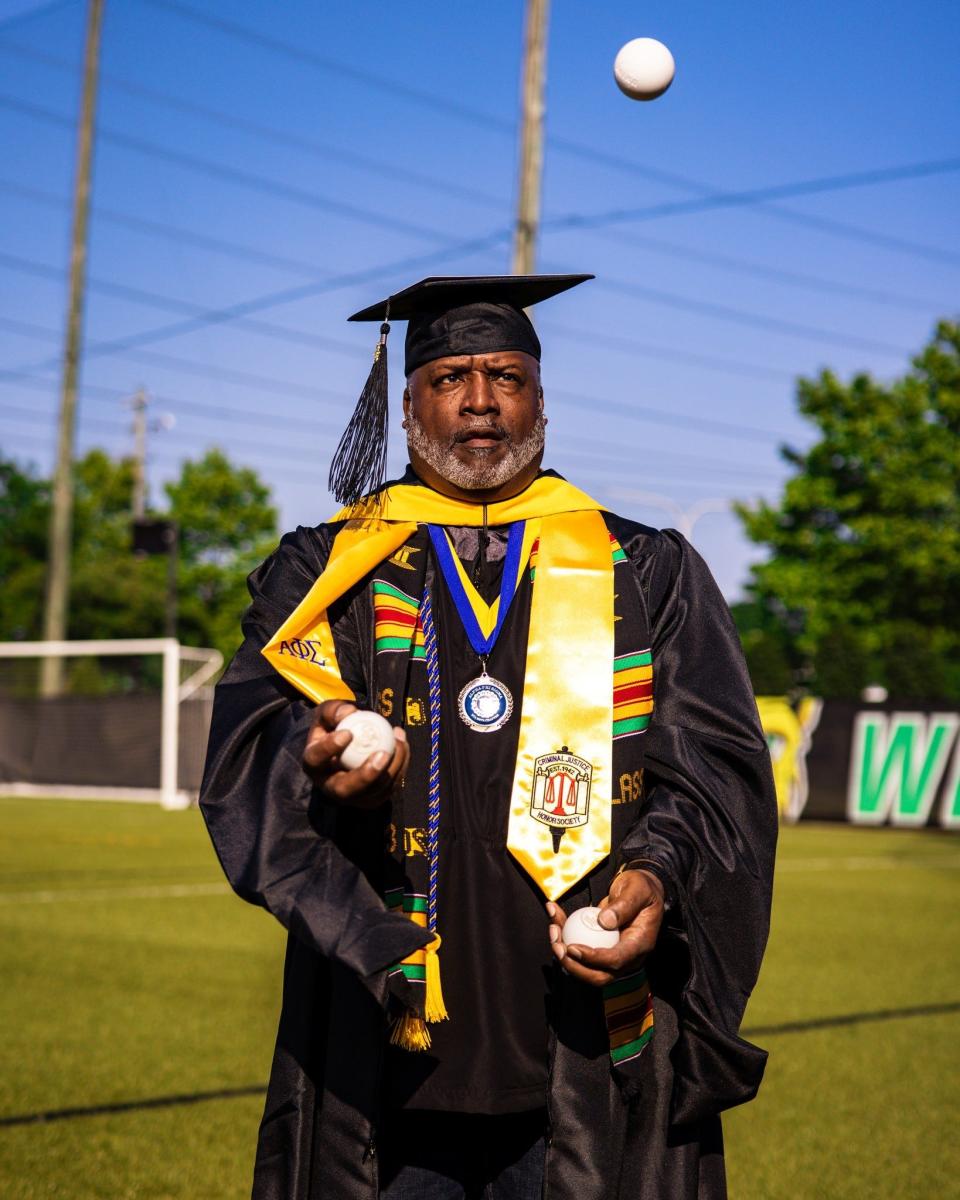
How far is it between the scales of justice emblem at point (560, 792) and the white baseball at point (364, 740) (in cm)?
48

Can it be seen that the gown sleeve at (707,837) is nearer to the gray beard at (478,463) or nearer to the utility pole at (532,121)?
the gray beard at (478,463)

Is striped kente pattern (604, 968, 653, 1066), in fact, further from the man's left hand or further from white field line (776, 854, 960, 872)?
white field line (776, 854, 960, 872)

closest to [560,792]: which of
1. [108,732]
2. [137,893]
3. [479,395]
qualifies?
[479,395]

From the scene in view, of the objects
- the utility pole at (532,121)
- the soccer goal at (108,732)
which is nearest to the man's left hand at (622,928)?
the utility pole at (532,121)

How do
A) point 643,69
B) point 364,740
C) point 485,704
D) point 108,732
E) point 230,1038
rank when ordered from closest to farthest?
point 364,740 → point 485,704 → point 643,69 → point 230,1038 → point 108,732

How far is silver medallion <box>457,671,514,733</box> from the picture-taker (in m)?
2.61

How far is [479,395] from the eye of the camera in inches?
111

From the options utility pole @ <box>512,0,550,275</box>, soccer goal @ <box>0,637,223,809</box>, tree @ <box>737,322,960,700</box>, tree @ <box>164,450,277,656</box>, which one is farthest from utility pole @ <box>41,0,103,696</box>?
tree @ <box>164,450,277,656</box>

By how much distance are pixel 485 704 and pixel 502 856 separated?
264 mm

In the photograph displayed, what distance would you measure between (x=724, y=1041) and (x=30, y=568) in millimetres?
58722

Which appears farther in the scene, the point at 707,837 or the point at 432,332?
the point at 432,332

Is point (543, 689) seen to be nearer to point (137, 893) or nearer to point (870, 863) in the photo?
point (137, 893)

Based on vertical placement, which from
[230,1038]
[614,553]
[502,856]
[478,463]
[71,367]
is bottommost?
[230,1038]

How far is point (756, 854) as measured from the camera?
2.60 m
